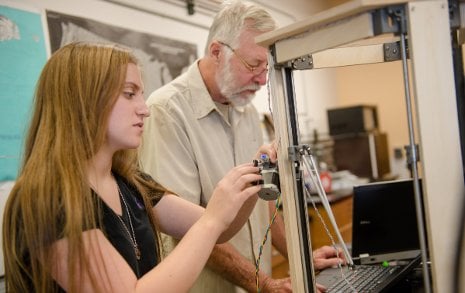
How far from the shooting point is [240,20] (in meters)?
1.38

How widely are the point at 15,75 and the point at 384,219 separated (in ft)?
4.75

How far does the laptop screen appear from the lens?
1249mm

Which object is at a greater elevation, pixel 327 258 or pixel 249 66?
pixel 249 66

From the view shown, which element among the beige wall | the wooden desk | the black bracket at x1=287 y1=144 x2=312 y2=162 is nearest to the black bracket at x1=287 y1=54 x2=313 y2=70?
the black bracket at x1=287 y1=144 x2=312 y2=162

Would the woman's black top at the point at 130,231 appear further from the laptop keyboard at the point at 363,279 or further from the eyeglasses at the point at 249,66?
the eyeglasses at the point at 249,66

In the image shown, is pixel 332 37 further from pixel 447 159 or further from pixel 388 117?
pixel 388 117

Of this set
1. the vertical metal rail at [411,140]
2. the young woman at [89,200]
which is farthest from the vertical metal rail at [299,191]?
the vertical metal rail at [411,140]

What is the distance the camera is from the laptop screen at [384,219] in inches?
49.2

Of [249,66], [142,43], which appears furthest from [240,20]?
[142,43]

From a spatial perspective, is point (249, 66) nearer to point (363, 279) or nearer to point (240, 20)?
point (240, 20)

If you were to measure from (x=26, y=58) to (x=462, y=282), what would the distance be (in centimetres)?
170

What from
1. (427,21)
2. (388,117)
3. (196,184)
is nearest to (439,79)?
(427,21)

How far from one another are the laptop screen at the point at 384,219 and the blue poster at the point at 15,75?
1.23 meters

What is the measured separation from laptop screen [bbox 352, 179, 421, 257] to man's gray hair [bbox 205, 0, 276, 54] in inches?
23.1
